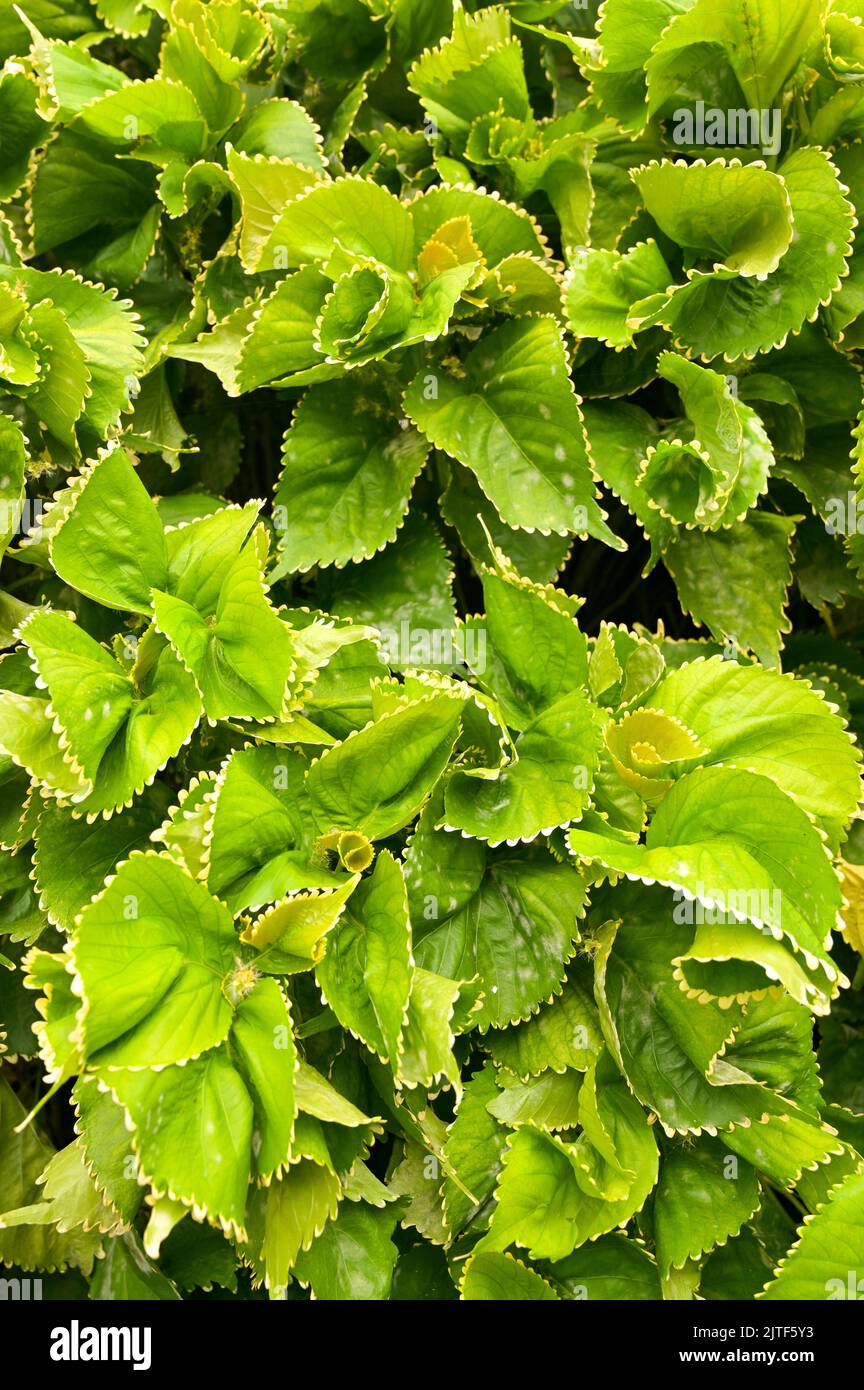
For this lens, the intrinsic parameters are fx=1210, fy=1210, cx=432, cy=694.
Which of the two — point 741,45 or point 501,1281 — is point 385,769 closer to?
point 501,1281

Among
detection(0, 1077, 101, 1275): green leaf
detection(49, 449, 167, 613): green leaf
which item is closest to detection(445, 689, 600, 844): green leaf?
detection(49, 449, 167, 613): green leaf

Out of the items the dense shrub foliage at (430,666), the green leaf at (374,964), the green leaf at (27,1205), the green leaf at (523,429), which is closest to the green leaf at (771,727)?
the dense shrub foliage at (430,666)

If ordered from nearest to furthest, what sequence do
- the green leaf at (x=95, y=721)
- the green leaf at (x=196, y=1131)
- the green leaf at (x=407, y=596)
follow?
the green leaf at (x=196, y=1131) < the green leaf at (x=95, y=721) < the green leaf at (x=407, y=596)

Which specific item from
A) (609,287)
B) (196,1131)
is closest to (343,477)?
(609,287)

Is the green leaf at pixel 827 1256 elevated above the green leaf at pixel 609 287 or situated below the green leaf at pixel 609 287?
below

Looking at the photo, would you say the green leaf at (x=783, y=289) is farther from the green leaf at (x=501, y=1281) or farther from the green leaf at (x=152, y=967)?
the green leaf at (x=501, y=1281)

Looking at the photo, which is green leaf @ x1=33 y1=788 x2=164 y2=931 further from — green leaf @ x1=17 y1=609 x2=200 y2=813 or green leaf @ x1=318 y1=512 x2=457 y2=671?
green leaf @ x1=318 y1=512 x2=457 y2=671

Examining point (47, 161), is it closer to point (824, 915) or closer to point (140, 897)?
point (140, 897)
